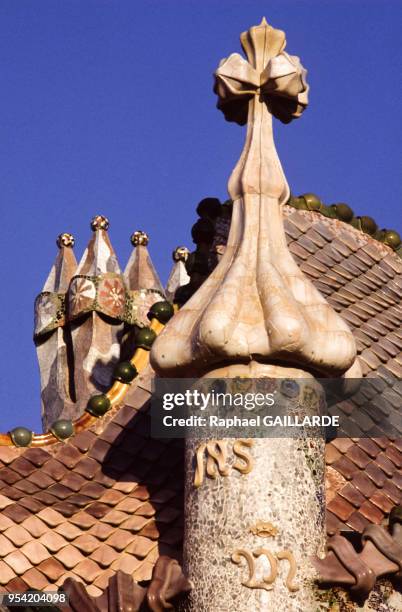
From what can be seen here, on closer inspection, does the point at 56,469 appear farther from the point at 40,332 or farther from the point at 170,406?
the point at 40,332

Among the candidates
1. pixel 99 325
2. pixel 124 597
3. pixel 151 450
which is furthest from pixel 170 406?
pixel 99 325

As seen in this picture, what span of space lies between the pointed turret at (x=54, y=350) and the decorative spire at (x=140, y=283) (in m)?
0.54

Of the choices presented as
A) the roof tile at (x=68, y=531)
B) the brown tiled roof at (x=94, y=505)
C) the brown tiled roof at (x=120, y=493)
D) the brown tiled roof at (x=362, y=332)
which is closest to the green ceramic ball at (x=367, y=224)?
the brown tiled roof at (x=362, y=332)

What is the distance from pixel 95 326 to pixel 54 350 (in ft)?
2.47

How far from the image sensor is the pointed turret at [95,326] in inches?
577

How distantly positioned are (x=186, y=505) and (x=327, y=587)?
90 cm

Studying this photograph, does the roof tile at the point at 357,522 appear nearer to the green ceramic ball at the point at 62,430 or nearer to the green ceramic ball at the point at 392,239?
the green ceramic ball at the point at 62,430

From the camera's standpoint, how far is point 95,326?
14.7 m

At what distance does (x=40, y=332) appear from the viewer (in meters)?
15.4

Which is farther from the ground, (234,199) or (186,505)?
(234,199)

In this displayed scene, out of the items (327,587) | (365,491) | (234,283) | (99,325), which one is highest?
(99,325)

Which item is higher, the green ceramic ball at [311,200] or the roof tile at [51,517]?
the green ceramic ball at [311,200]

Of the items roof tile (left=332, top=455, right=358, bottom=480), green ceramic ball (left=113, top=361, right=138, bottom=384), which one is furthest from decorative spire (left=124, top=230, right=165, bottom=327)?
roof tile (left=332, top=455, right=358, bottom=480)

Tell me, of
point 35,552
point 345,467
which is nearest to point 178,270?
point 345,467
